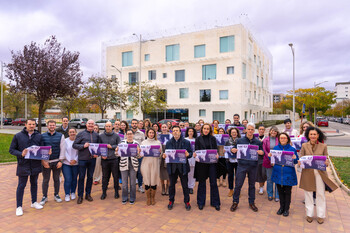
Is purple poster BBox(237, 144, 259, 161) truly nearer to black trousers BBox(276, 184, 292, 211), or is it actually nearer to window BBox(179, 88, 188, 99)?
black trousers BBox(276, 184, 292, 211)

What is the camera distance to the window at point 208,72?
34.8m

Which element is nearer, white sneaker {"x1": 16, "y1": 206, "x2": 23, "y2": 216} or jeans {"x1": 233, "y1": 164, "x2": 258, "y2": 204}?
white sneaker {"x1": 16, "y1": 206, "x2": 23, "y2": 216}

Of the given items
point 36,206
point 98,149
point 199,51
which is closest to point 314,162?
point 98,149

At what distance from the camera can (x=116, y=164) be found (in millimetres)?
6227

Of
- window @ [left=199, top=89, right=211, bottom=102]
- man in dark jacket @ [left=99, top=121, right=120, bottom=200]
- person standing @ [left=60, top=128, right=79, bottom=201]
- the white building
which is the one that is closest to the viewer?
person standing @ [left=60, top=128, right=79, bottom=201]

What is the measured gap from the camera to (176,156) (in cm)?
542

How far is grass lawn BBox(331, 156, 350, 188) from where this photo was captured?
7.58 meters

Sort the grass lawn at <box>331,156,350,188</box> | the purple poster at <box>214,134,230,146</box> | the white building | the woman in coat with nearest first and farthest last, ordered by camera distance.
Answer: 1. the woman in coat
2. the purple poster at <box>214,134,230,146</box>
3. the grass lawn at <box>331,156,350,188</box>
4. the white building

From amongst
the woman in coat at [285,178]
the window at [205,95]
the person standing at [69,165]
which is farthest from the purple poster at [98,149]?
the window at [205,95]

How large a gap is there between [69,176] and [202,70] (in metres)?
31.4

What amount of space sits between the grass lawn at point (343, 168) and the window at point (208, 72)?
2529 cm

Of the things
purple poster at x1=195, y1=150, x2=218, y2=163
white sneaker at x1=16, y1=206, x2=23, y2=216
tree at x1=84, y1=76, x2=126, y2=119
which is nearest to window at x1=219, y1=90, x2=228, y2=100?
tree at x1=84, y1=76, x2=126, y2=119

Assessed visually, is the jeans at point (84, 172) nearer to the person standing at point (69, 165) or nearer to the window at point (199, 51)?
the person standing at point (69, 165)

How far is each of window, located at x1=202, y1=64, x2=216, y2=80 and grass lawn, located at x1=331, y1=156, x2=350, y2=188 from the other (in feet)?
83.0
